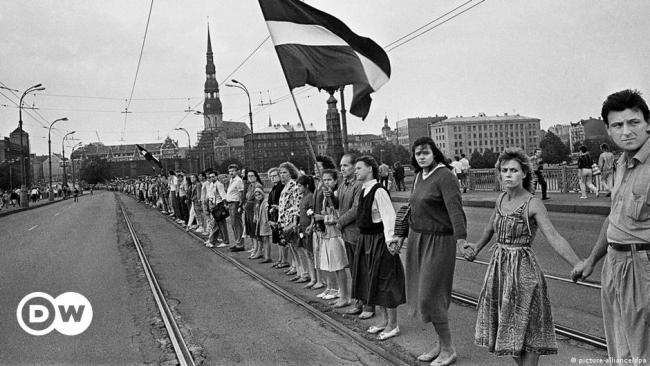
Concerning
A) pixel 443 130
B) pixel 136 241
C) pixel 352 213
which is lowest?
pixel 136 241

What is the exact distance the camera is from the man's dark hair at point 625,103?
3.25m

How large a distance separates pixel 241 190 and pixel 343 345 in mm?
7848

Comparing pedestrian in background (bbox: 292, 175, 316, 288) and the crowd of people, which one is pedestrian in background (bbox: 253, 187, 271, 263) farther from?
pedestrian in background (bbox: 292, 175, 316, 288)

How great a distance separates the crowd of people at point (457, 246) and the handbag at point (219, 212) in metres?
5.19

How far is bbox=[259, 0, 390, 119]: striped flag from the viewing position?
743 centimetres

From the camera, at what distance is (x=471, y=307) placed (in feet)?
22.3

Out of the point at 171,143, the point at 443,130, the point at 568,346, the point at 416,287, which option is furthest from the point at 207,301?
the point at 171,143

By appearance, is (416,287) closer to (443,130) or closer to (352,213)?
(352,213)

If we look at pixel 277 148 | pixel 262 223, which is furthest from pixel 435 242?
pixel 277 148

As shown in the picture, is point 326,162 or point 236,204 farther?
point 236,204

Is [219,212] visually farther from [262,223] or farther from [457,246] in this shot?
[457,246]

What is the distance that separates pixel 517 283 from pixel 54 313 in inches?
238

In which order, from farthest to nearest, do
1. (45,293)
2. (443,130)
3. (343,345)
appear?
(443,130), (45,293), (343,345)

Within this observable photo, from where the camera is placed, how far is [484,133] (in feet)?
522
